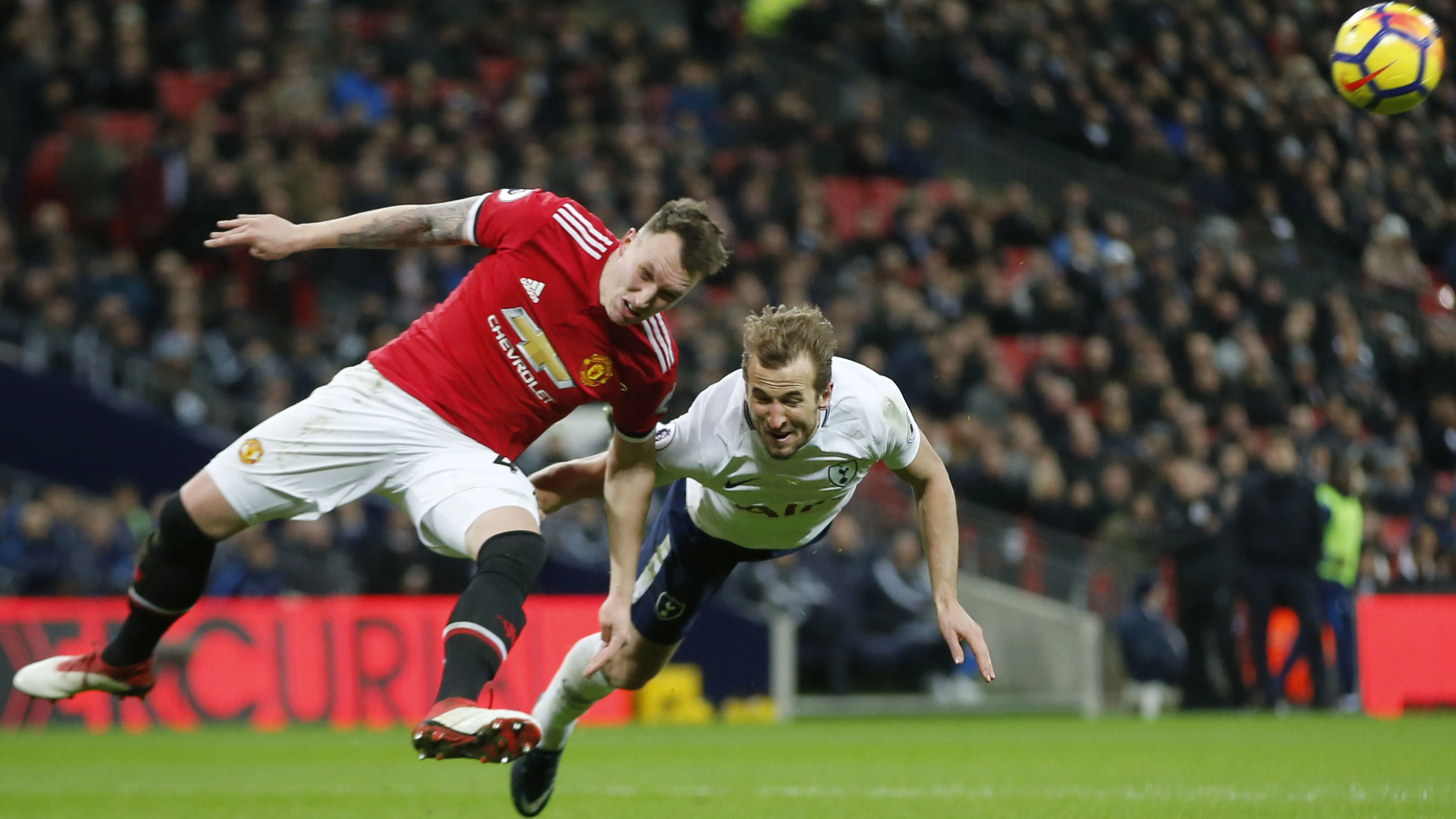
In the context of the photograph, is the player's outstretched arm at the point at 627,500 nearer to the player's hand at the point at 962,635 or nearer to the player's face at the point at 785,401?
the player's face at the point at 785,401

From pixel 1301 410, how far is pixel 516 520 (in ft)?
43.0

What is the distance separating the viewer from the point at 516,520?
210 inches

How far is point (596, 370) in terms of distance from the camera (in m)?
5.71

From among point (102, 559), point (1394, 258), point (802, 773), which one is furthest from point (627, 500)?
point (1394, 258)

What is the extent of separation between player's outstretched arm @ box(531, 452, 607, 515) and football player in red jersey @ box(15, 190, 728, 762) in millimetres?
442

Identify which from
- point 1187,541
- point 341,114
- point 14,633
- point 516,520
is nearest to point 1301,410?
point 1187,541

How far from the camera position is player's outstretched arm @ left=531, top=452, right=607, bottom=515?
638 centimetres

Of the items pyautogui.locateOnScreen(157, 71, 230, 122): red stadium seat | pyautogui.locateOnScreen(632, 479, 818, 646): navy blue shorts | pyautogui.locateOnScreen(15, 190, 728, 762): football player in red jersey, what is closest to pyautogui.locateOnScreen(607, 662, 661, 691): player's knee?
pyautogui.locateOnScreen(632, 479, 818, 646): navy blue shorts

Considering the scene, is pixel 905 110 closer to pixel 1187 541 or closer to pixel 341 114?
pixel 341 114

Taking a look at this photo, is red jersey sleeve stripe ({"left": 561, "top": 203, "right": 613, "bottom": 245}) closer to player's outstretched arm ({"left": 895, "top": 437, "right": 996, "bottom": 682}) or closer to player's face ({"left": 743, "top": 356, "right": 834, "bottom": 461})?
player's face ({"left": 743, "top": 356, "right": 834, "bottom": 461})

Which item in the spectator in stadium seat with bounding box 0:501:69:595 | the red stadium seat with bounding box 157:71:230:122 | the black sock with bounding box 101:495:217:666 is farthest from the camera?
the red stadium seat with bounding box 157:71:230:122

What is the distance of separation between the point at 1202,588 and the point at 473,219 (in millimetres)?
10156

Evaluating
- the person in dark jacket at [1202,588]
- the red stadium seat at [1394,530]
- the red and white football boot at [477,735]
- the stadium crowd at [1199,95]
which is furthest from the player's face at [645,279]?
the stadium crowd at [1199,95]

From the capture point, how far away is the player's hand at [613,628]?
5414 millimetres
